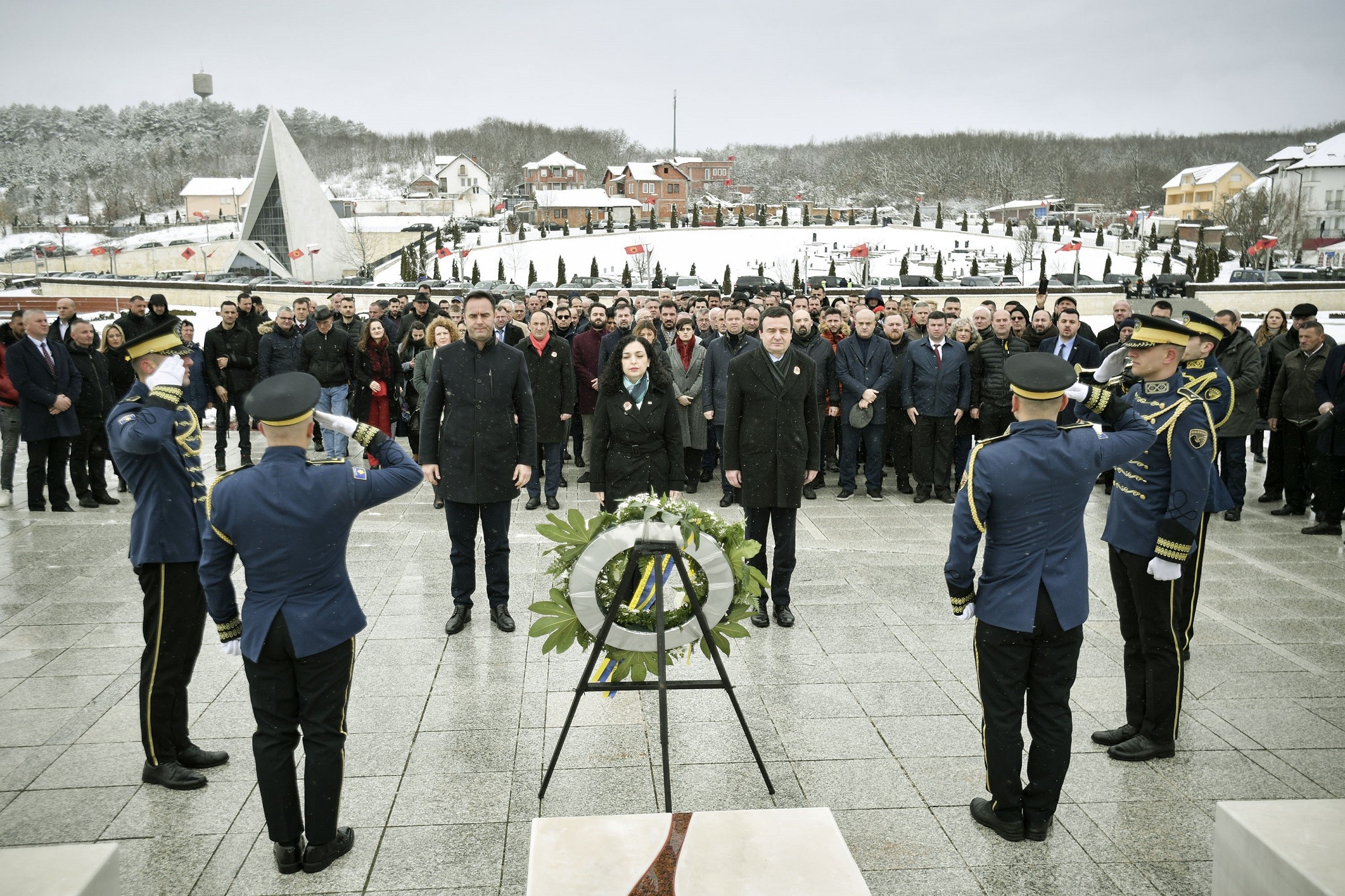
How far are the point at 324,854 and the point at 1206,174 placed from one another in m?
113

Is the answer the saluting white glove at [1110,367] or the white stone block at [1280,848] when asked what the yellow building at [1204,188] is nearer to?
the saluting white glove at [1110,367]

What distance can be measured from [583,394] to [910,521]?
4181 millimetres

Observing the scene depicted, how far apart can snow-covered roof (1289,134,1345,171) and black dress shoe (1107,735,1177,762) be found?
91.3 m

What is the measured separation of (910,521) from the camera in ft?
29.8

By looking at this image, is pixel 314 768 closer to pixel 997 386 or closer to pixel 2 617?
pixel 2 617

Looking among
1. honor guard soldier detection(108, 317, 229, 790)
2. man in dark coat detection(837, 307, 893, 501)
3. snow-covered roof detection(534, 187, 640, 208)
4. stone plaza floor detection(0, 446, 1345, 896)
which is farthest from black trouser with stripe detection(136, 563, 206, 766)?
snow-covered roof detection(534, 187, 640, 208)

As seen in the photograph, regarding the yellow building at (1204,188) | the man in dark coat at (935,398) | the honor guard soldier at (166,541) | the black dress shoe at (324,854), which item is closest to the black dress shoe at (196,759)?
the honor guard soldier at (166,541)

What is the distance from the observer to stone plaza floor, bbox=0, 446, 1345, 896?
141 inches

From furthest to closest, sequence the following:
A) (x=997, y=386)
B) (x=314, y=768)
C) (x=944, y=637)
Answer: (x=997, y=386)
(x=944, y=637)
(x=314, y=768)

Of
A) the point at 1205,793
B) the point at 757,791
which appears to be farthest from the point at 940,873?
the point at 1205,793

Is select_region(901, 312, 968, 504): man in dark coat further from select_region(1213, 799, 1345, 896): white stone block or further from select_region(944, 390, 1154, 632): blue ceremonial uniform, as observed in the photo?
select_region(1213, 799, 1345, 896): white stone block

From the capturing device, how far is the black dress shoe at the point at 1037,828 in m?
3.70

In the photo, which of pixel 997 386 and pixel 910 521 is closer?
pixel 910 521

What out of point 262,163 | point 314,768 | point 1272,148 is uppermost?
point 1272,148
